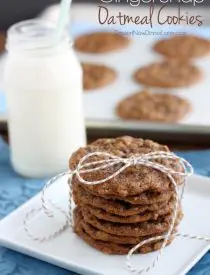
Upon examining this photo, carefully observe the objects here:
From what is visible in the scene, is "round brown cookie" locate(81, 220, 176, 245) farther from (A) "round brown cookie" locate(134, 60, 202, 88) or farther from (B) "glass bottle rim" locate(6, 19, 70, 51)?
(A) "round brown cookie" locate(134, 60, 202, 88)

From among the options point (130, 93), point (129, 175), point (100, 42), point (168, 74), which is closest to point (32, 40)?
point (129, 175)

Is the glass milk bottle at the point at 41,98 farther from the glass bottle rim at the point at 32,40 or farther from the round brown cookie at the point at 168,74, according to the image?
the round brown cookie at the point at 168,74

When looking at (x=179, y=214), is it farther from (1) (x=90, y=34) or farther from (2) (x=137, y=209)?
(1) (x=90, y=34)

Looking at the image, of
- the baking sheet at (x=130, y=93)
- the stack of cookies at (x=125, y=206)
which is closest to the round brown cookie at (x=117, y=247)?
the stack of cookies at (x=125, y=206)

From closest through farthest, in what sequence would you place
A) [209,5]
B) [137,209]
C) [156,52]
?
[137,209] < [156,52] < [209,5]

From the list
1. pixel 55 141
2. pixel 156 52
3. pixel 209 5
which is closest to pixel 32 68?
pixel 55 141

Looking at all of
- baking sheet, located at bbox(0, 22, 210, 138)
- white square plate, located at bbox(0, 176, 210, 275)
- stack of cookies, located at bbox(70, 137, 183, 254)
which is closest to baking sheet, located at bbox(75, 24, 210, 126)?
baking sheet, located at bbox(0, 22, 210, 138)

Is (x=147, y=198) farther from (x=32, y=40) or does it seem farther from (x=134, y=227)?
(x=32, y=40)
